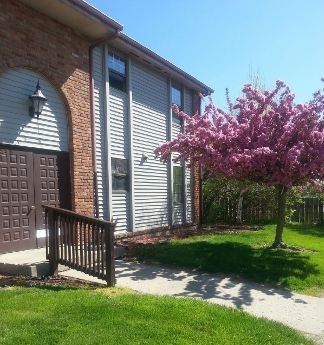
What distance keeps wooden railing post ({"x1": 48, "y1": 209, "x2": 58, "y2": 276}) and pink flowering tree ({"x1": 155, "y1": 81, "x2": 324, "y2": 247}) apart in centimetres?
369

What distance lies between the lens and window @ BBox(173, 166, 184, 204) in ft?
52.2

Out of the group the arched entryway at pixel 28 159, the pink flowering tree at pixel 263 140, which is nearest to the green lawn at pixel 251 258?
the pink flowering tree at pixel 263 140

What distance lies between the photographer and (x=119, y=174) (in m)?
12.4

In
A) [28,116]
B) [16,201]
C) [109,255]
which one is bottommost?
[109,255]

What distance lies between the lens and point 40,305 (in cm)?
549

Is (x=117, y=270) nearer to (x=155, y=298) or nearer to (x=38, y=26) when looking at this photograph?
(x=155, y=298)

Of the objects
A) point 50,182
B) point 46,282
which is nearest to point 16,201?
point 50,182

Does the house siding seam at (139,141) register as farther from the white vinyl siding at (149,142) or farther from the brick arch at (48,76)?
the brick arch at (48,76)

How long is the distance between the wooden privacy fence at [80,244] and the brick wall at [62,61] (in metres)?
2.65

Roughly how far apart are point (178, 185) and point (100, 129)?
5.47 meters

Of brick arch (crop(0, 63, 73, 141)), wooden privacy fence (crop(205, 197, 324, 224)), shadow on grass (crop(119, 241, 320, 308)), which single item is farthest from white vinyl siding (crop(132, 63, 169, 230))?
wooden privacy fence (crop(205, 197, 324, 224))

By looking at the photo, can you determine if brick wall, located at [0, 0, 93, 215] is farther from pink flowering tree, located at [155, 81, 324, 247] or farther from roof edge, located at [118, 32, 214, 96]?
pink flowering tree, located at [155, 81, 324, 247]

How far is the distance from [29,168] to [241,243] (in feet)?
18.1

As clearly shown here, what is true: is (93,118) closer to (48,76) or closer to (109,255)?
(48,76)
